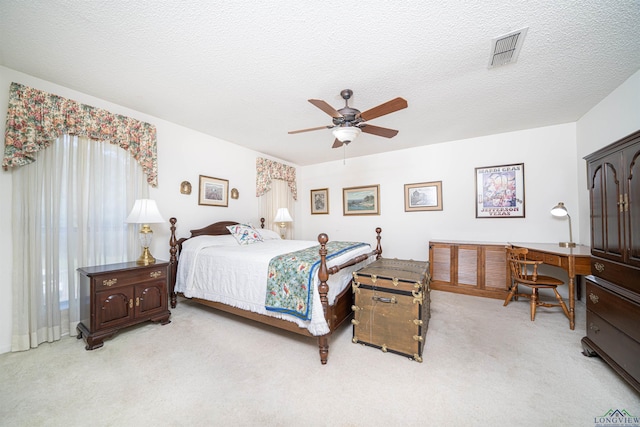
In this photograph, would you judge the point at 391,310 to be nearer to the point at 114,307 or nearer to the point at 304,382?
the point at 304,382

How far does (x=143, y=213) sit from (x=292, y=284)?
1.93 metres

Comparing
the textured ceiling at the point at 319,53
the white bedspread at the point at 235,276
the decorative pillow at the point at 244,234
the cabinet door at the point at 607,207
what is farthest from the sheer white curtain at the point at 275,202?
the cabinet door at the point at 607,207

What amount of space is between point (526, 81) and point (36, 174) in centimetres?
507

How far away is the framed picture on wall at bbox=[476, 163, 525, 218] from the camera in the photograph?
3.96 metres

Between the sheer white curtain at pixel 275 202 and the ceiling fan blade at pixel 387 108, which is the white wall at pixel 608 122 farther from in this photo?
the sheer white curtain at pixel 275 202

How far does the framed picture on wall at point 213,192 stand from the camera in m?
3.97

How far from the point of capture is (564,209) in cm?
343

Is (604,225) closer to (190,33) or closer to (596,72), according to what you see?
(596,72)

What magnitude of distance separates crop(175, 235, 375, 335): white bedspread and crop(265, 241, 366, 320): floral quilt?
62 mm

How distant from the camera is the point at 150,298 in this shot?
2717 millimetres

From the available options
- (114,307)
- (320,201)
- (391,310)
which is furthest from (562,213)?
(114,307)

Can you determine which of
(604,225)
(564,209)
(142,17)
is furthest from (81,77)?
(564,209)
